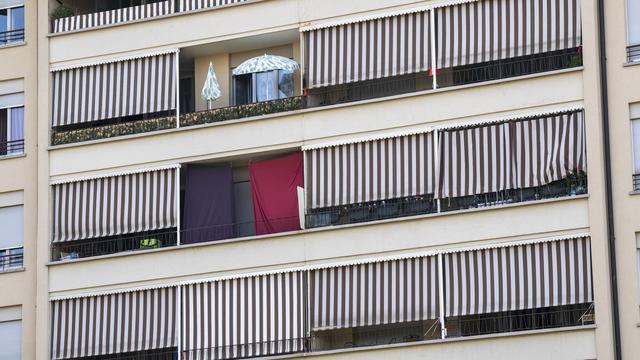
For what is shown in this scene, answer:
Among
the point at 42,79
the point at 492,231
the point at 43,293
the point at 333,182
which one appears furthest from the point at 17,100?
the point at 492,231

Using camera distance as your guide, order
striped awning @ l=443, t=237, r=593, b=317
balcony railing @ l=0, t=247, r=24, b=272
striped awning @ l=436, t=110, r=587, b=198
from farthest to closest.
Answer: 1. balcony railing @ l=0, t=247, r=24, b=272
2. striped awning @ l=436, t=110, r=587, b=198
3. striped awning @ l=443, t=237, r=593, b=317

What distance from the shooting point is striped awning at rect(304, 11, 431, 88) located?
44.7 meters

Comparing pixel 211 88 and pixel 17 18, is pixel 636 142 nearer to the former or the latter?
pixel 211 88

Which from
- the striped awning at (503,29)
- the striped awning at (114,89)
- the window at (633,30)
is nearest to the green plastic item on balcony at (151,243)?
the striped awning at (114,89)

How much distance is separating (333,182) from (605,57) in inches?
272

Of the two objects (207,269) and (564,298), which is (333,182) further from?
(564,298)

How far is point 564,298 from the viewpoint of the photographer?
41875mm

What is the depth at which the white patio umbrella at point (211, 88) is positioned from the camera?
153 ft

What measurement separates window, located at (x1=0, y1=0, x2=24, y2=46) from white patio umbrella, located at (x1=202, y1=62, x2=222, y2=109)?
17.6ft

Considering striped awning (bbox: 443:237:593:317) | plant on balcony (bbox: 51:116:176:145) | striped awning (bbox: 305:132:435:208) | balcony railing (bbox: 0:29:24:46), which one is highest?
balcony railing (bbox: 0:29:24:46)

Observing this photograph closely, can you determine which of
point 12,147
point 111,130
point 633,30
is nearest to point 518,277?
point 633,30

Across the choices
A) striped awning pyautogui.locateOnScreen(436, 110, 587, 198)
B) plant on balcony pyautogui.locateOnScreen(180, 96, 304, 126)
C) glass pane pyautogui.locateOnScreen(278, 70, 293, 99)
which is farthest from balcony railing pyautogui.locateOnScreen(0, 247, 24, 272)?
striped awning pyautogui.locateOnScreen(436, 110, 587, 198)

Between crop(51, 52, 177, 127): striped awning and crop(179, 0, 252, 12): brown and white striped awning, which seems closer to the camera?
crop(179, 0, 252, 12): brown and white striped awning

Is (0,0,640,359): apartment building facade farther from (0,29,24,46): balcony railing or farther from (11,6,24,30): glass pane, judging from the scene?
(11,6,24,30): glass pane
